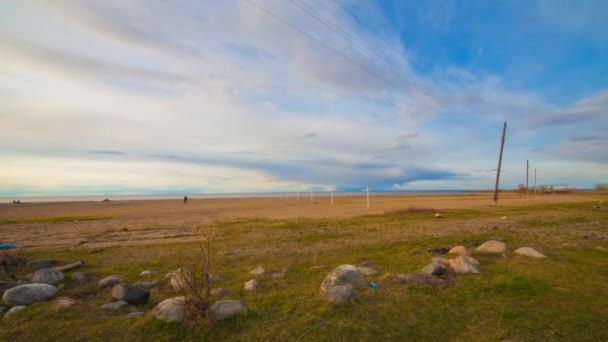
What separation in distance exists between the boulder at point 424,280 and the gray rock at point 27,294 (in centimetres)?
740

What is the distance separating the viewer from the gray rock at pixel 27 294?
5.38 m

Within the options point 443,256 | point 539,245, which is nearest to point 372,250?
point 443,256

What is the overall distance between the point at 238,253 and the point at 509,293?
8.03 meters

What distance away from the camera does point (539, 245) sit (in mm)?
10609

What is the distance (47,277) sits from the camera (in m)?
6.92

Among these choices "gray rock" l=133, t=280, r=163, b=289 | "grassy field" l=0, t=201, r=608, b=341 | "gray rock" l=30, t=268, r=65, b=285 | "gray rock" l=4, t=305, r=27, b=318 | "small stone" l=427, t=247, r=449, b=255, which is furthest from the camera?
"small stone" l=427, t=247, r=449, b=255

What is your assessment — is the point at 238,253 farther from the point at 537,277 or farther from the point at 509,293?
the point at 537,277

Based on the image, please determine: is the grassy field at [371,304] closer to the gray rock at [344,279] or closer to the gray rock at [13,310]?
the gray rock at [13,310]

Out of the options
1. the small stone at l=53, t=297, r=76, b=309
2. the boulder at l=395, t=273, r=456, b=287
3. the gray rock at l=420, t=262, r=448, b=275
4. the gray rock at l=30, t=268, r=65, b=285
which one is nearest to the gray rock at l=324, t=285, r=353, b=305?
the boulder at l=395, t=273, r=456, b=287

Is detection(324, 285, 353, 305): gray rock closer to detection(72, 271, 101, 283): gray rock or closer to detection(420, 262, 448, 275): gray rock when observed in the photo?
detection(420, 262, 448, 275): gray rock

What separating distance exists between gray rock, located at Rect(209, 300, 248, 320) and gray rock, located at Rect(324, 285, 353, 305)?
1.58 metres

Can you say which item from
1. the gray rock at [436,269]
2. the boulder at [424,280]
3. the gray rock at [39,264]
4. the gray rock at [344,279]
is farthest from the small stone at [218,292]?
the gray rock at [39,264]

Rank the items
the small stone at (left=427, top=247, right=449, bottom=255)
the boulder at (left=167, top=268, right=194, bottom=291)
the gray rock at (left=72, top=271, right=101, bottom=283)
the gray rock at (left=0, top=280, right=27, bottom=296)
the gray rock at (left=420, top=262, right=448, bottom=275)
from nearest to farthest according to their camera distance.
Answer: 1. the boulder at (left=167, top=268, right=194, bottom=291)
2. the gray rock at (left=0, top=280, right=27, bottom=296)
3. the gray rock at (left=420, top=262, right=448, bottom=275)
4. the gray rock at (left=72, top=271, right=101, bottom=283)
5. the small stone at (left=427, top=247, right=449, bottom=255)

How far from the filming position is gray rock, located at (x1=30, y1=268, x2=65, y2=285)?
677cm
